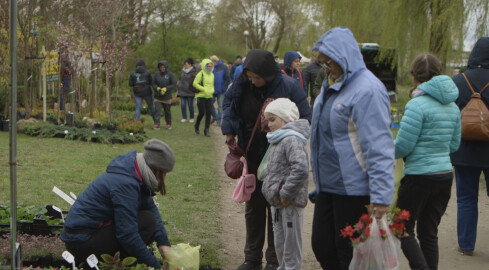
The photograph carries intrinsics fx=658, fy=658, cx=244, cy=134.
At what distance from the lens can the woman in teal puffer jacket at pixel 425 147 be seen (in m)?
4.76

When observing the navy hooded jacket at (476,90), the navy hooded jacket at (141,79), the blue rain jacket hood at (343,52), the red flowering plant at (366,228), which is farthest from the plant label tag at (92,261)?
the navy hooded jacket at (141,79)

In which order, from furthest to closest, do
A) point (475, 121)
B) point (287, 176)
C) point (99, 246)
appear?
1. point (475, 121)
2. point (287, 176)
3. point (99, 246)

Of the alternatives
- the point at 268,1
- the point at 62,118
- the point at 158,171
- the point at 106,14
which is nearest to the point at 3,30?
the point at 62,118

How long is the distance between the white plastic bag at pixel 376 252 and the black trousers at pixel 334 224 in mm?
144

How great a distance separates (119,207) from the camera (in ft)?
15.1

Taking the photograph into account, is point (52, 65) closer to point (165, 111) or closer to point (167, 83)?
point (167, 83)

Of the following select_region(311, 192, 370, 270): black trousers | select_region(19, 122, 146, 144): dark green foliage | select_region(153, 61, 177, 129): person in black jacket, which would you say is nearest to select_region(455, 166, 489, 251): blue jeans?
select_region(311, 192, 370, 270): black trousers

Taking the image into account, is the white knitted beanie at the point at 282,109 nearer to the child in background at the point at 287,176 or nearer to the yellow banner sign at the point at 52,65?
the child in background at the point at 287,176

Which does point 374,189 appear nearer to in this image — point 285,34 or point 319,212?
point 319,212

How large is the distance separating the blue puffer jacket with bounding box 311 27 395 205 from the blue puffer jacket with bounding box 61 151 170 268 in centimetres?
137

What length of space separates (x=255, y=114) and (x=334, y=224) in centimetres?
174

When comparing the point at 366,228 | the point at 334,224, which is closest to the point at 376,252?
the point at 366,228

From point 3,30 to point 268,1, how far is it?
4038cm

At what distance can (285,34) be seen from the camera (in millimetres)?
54344
